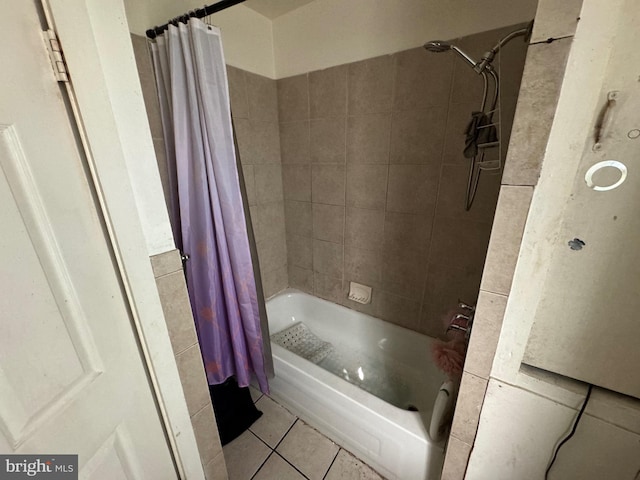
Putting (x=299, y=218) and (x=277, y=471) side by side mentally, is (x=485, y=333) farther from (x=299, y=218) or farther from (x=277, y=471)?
(x=299, y=218)

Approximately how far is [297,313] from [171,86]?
168 cm

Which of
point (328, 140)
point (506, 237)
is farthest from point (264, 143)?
point (506, 237)

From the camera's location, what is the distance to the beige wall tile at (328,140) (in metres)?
1.55

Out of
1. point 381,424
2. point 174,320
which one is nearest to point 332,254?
point 381,424

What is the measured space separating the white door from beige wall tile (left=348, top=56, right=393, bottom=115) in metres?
1.31

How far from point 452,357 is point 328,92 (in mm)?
1534

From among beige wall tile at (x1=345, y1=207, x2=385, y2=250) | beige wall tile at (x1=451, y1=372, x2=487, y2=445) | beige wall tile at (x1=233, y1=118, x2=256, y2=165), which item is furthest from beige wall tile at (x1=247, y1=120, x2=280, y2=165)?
beige wall tile at (x1=451, y1=372, x2=487, y2=445)

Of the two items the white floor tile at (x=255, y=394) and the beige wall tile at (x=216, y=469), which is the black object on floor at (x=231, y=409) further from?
the beige wall tile at (x=216, y=469)

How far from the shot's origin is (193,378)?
0.81 metres

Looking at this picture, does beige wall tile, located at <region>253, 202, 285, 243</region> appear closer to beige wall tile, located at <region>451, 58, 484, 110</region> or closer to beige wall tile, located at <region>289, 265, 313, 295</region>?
beige wall tile, located at <region>289, 265, 313, 295</region>

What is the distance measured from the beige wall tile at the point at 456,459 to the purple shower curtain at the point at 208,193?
0.86m

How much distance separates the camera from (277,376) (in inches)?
54.9

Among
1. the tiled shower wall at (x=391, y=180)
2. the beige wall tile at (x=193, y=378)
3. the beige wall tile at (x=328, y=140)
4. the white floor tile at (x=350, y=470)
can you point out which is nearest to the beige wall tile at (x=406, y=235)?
the tiled shower wall at (x=391, y=180)

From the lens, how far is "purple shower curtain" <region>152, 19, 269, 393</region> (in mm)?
965
